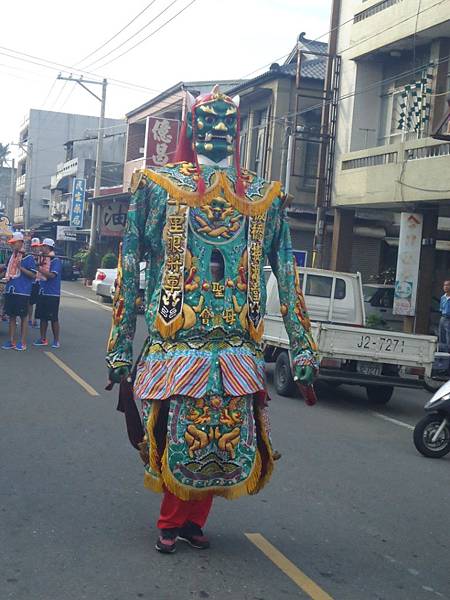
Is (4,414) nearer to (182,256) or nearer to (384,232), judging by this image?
(182,256)

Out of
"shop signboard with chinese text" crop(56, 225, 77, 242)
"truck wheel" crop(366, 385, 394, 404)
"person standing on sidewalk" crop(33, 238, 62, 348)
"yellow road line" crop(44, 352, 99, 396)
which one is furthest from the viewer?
"shop signboard with chinese text" crop(56, 225, 77, 242)

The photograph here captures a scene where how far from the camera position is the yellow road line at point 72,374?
10534 mm

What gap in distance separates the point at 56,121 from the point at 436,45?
193 feet

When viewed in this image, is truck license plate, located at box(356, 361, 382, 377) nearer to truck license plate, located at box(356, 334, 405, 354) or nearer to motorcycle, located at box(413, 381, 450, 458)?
truck license plate, located at box(356, 334, 405, 354)

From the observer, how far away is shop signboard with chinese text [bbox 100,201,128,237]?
42938 millimetres

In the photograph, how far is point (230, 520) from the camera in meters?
5.53

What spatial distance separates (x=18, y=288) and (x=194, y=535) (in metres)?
9.91

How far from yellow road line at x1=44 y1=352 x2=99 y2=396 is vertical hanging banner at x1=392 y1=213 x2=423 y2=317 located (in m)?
9.12

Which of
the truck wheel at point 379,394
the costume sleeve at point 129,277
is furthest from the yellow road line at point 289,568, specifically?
the truck wheel at point 379,394

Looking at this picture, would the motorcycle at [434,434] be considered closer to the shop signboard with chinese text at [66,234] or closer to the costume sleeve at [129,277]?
the costume sleeve at [129,277]

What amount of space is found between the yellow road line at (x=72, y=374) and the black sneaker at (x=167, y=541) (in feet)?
18.6

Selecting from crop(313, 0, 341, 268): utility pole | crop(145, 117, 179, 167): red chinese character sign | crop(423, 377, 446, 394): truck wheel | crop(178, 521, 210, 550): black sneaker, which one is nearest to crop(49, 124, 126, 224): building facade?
crop(145, 117, 179, 167): red chinese character sign

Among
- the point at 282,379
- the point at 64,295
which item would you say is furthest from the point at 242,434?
the point at 64,295

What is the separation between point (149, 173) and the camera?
4.77m
